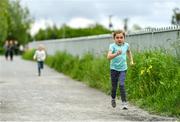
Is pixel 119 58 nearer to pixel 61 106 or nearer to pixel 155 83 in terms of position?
pixel 155 83

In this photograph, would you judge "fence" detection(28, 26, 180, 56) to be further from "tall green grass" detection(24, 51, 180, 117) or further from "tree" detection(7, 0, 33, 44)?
"tree" detection(7, 0, 33, 44)

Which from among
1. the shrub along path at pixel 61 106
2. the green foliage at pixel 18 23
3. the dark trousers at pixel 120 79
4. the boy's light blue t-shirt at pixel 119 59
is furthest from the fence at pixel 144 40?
the green foliage at pixel 18 23

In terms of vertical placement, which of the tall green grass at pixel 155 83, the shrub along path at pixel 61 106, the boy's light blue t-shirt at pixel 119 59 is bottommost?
the shrub along path at pixel 61 106

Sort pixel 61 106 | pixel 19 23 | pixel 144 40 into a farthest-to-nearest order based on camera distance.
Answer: pixel 19 23
pixel 144 40
pixel 61 106

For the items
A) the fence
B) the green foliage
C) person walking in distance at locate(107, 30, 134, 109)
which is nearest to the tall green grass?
the fence

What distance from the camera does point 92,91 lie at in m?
19.0

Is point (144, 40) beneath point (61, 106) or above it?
above

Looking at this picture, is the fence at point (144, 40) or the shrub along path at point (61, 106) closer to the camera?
the shrub along path at point (61, 106)

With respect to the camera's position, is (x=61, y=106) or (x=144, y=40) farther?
(x=144, y=40)

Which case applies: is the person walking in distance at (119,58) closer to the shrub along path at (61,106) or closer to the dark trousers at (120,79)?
the dark trousers at (120,79)

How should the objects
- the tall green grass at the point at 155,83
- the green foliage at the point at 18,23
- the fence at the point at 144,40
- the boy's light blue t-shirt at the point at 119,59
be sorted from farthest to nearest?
the green foliage at the point at 18,23
the fence at the point at 144,40
the boy's light blue t-shirt at the point at 119,59
the tall green grass at the point at 155,83

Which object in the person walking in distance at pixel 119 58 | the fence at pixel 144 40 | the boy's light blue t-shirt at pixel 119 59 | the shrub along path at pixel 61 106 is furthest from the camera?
the fence at pixel 144 40

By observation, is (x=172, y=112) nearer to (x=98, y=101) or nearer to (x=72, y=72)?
(x=98, y=101)

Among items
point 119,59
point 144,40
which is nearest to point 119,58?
point 119,59
